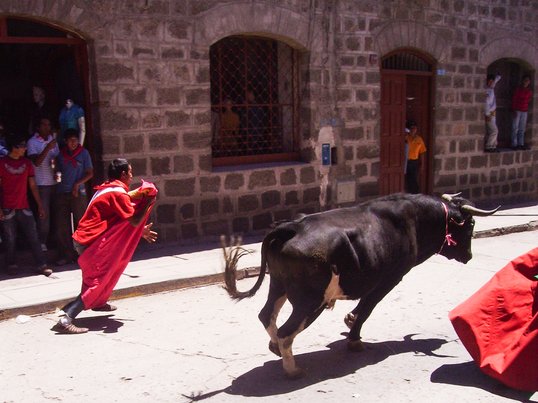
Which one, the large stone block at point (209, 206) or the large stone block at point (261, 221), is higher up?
the large stone block at point (209, 206)

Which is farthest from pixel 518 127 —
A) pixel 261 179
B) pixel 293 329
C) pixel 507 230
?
pixel 293 329

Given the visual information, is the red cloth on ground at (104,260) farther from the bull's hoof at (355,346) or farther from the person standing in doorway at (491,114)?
the person standing in doorway at (491,114)

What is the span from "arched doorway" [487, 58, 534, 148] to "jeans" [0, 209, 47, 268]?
Result: 10904 millimetres

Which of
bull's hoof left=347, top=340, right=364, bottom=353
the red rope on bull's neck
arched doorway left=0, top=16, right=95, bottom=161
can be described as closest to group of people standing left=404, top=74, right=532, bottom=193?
arched doorway left=0, top=16, right=95, bottom=161

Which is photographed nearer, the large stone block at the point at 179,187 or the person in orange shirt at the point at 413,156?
the large stone block at the point at 179,187

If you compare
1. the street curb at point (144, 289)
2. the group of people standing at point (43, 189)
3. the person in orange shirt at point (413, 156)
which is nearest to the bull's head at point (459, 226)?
the street curb at point (144, 289)

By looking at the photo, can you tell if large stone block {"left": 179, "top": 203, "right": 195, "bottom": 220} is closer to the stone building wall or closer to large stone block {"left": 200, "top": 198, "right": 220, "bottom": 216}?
the stone building wall

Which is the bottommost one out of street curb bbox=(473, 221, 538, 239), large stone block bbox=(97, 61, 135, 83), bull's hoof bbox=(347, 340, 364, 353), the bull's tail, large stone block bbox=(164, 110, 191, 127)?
street curb bbox=(473, 221, 538, 239)

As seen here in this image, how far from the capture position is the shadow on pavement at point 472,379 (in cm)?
452

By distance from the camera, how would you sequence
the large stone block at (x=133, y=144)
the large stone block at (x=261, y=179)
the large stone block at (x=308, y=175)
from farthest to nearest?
the large stone block at (x=308, y=175) → the large stone block at (x=261, y=179) → the large stone block at (x=133, y=144)

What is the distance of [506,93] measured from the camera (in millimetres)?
15508

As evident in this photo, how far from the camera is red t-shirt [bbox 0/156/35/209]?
7.97 metres

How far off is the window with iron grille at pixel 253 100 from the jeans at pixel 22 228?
10.5ft

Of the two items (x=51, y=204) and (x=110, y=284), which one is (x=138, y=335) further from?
(x=51, y=204)
